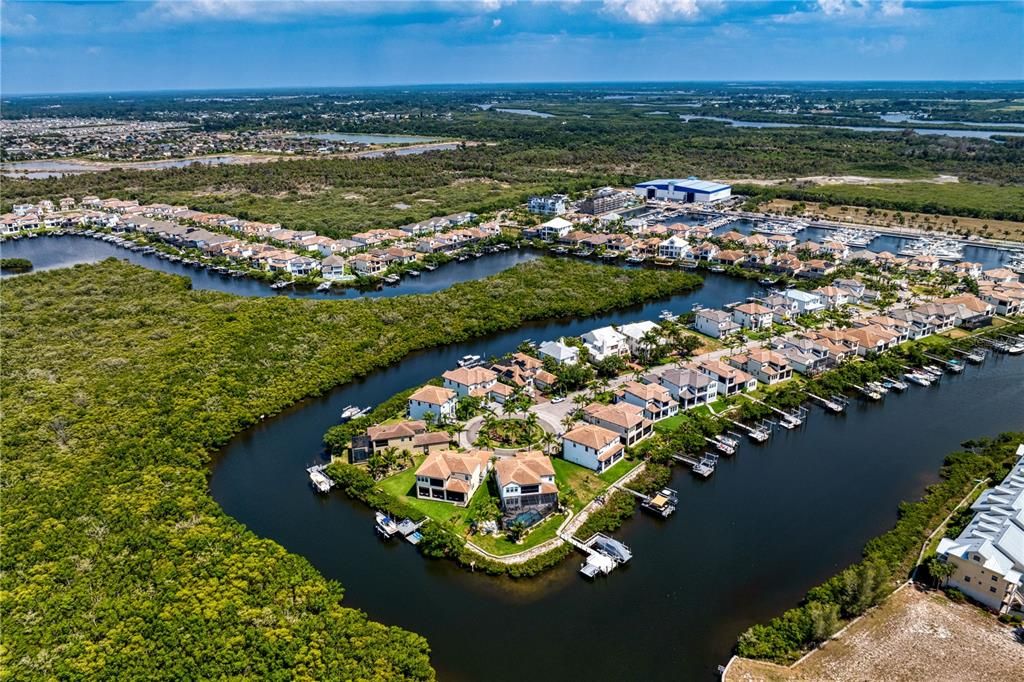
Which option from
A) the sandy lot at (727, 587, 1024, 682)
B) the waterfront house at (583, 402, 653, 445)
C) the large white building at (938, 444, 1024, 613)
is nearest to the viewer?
the sandy lot at (727, 587, 1024, 682)

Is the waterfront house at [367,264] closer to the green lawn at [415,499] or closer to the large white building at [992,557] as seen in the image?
the green lawn at [415,499]

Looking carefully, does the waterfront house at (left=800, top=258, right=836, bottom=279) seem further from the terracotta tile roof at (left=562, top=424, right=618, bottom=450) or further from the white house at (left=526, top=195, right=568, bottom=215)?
the terracotta tile roof at (left=562, top=424, right=618, bottom=450)

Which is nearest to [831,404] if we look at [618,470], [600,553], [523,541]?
[618,470]

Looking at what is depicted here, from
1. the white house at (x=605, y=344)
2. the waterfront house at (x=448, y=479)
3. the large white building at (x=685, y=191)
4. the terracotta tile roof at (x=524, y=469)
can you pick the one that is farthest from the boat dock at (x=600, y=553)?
the large white building at (x=685, y=191)

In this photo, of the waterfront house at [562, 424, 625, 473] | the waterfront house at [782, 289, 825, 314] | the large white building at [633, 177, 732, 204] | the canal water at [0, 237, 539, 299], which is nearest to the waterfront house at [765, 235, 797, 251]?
the waterfront house at [782, 289, 825, 314]

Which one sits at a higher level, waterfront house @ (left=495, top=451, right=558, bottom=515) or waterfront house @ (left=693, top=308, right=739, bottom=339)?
waterfront house @ (left=693, top=308, right=739, bottom=339)

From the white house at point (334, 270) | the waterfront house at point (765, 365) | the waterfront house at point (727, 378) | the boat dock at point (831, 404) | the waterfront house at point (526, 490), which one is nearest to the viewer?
the waterfront house at point (526, 490)

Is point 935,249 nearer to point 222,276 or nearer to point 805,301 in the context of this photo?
point 805,301
